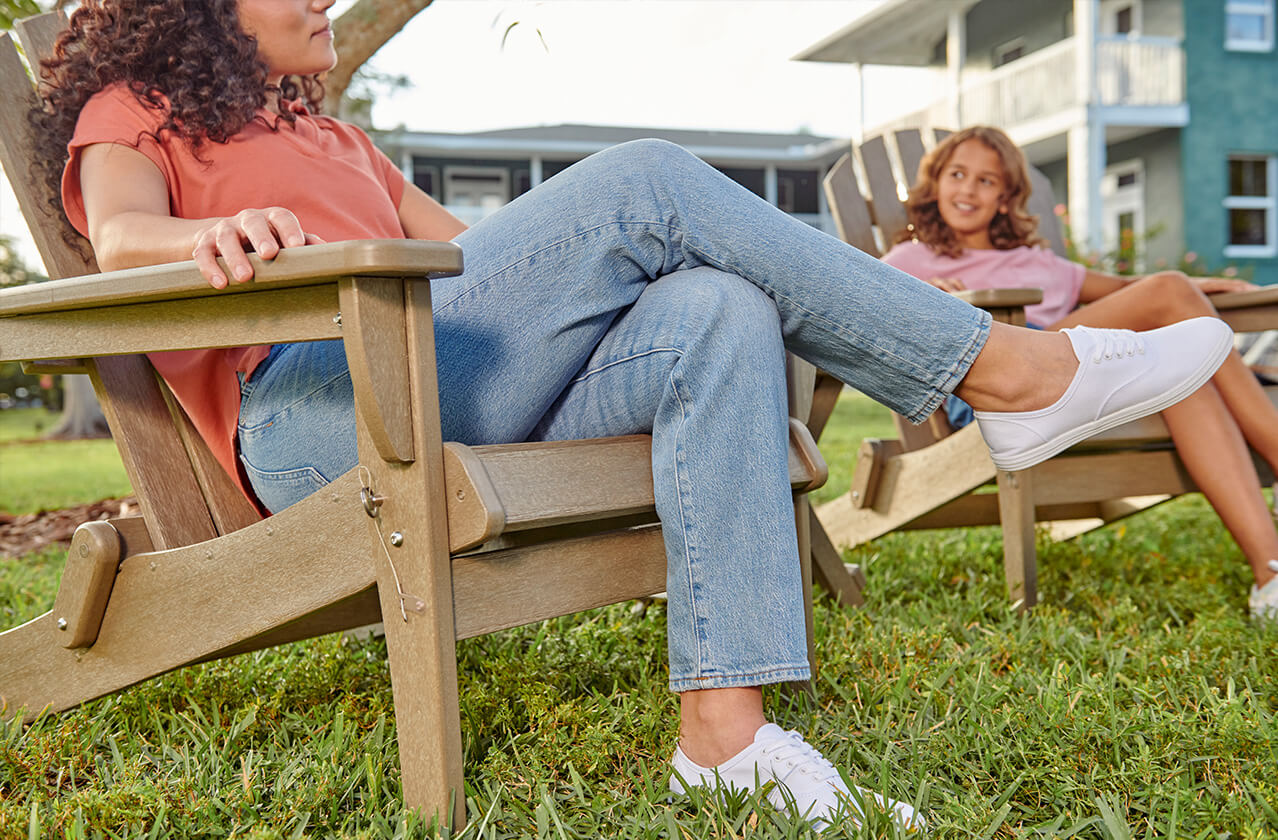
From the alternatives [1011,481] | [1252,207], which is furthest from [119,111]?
Answer: [1252,207]

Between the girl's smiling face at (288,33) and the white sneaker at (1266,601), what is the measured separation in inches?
77.7

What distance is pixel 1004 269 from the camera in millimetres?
2916

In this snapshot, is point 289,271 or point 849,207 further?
point 849,207

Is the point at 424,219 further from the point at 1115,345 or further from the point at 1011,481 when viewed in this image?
the point at 1011,481

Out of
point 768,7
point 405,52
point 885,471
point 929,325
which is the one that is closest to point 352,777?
point 929,325

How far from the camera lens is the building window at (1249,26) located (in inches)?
447

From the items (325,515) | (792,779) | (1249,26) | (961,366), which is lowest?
(792,779)

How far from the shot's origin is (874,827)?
3.59ft

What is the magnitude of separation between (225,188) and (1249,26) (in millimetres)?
13132

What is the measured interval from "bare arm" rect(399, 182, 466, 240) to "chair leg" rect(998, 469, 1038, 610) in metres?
1.24

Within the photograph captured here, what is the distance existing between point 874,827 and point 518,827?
40 cm

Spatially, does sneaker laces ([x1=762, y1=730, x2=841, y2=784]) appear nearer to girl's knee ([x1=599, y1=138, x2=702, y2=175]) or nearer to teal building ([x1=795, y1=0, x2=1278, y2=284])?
girl's knee ([x1=599, y1=138, x2=702, y2=175])

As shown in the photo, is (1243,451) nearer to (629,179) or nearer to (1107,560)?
(1107,560)

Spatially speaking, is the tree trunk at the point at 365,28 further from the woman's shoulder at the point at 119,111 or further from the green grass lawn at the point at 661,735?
the green grass lawn at the point at 661,735
